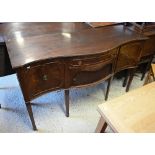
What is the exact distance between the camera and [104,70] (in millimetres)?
1530

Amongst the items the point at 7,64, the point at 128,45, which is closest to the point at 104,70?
the point at 128,45

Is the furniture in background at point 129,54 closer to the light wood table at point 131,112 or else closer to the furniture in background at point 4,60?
the light wood table at point 131,112

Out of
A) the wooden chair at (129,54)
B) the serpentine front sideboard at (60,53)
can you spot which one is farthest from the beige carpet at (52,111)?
the wooden chair at (129,54)

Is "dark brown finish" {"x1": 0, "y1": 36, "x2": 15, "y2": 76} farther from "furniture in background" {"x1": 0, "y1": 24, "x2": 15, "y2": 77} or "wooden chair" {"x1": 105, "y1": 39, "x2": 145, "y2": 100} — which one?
"wooden chair" {"x1": 105, "y1": 39, "x2": 145, "y2": 100}

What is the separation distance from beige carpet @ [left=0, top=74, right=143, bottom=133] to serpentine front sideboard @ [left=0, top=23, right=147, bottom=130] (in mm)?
179

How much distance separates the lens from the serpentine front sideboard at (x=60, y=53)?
1.17 metres

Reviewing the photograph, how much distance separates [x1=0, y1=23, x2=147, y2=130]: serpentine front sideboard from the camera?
117 cm

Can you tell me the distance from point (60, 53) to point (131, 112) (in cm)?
61

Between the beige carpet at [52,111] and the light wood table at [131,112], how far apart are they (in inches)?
20.2

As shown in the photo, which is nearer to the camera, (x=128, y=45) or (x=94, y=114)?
(x=128, y=45)
